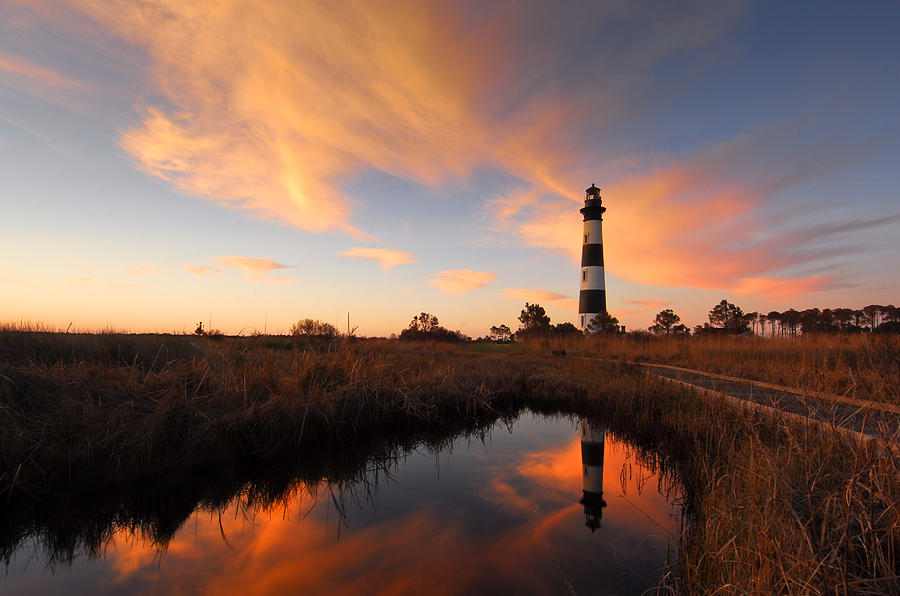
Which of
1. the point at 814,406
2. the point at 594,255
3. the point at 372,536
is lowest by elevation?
the point at 372,536

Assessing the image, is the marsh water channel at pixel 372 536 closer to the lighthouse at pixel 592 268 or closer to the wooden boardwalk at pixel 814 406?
the wooden boardwalk at pixel 814 406

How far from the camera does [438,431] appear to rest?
9.90m

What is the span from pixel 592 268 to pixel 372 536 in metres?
37.7

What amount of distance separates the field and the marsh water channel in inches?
24.1

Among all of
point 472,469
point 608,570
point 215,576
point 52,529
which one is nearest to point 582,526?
point 608,570

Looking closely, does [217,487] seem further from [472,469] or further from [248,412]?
[472,469]

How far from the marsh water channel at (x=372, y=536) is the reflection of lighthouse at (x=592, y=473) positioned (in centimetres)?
4

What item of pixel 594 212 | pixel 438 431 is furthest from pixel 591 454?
pixel 594 212

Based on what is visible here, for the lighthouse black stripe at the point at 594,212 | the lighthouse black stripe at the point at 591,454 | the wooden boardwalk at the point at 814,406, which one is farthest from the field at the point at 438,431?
the lighthouse black stripe at the point at 594,212

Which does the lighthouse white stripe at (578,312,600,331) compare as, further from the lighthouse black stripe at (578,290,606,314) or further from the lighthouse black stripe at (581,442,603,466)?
the lighthouse black stripe at (581,442,603,466)

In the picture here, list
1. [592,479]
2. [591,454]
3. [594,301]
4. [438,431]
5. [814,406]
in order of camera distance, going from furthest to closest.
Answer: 1. [594,301]
2. [438,431]
3. [591,454]
4. [592,479]
5. [814,406]

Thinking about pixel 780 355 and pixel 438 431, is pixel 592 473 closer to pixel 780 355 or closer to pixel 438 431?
pixel 438 431

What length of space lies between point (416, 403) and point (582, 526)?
5606 mm

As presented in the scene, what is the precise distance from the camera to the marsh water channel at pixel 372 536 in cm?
409
